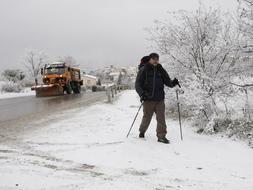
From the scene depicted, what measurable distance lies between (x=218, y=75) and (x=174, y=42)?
171 cm

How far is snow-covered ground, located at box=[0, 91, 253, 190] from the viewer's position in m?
4.46

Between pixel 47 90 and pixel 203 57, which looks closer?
pixel 203 57

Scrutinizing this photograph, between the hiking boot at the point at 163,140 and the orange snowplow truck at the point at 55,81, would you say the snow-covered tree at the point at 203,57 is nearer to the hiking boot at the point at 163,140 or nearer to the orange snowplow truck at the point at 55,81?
the hiking boot at the point at 163,140

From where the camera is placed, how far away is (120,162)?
5.45 m

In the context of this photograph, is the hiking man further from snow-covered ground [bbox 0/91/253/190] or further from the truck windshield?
the truck windshield

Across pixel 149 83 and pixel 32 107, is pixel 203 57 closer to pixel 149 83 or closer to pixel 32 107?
pixel 149 83

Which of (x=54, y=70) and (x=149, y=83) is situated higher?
(x=54, y=70)

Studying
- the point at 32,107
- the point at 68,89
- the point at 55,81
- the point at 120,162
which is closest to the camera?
the point at 120,162

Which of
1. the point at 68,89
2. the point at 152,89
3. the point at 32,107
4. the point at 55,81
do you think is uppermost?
the point at 152,89

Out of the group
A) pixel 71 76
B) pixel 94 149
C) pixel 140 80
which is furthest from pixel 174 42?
pixel 71 76

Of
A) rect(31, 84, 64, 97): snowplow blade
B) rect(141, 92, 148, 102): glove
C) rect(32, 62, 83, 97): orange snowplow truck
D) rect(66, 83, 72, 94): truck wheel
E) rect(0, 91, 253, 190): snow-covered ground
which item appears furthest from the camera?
rect(66, 83, 72, 94): truck wheel

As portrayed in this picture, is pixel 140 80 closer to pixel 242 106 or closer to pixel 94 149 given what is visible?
pixel 94 149

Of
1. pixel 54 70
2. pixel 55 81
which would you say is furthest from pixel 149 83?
pixel 54 70

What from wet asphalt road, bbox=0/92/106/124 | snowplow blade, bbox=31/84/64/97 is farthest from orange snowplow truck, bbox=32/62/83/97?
wet asphalt road, bbox=0/92/106/124
